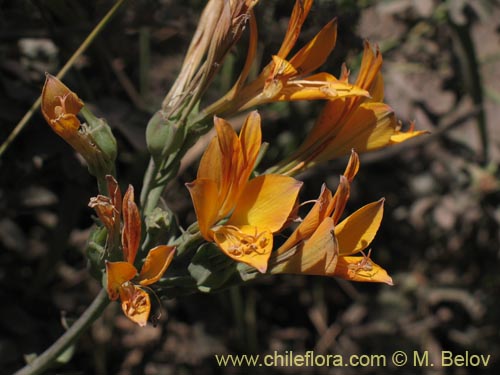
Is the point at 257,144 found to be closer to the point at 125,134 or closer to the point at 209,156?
the point at 209,156

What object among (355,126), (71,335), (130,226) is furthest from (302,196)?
(130,226)

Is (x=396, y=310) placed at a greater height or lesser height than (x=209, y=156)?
lesser

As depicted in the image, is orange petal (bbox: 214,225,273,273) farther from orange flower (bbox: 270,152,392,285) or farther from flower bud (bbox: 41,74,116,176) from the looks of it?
flower bud (bbox: 41,74,116,176)

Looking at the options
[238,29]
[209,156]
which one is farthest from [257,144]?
[238,29]

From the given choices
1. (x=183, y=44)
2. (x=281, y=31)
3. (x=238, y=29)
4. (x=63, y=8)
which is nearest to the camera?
(x=238, y=29)

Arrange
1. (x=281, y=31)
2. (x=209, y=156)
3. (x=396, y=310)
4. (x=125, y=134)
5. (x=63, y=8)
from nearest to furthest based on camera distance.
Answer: (x=209, y=156) < (x=125, y=134) < (x=63, y=8) < (x=281, y=31) < (x=396, y=310)

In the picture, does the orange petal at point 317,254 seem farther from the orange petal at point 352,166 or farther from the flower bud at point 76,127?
the flower bud at point 76,127

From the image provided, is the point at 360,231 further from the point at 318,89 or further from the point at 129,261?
the point at 129,261

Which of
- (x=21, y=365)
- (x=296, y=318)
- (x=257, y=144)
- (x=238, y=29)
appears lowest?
(x=296, y=318)
